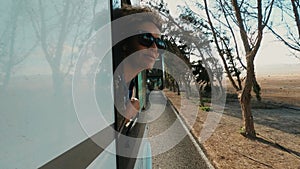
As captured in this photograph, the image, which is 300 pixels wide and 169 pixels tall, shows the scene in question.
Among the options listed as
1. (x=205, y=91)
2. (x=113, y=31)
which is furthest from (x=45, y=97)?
(x=205, y=91)

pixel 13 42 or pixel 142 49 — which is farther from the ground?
pixel 142 49

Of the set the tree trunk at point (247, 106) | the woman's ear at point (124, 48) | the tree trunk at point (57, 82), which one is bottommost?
the tree trunk at point (247, 106)

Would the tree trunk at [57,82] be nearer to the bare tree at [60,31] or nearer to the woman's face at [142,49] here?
the bare tree at [60,31]

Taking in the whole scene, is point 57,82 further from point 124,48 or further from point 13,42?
point 124,48

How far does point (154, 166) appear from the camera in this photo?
536cm

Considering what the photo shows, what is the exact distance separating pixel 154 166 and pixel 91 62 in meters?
4.61

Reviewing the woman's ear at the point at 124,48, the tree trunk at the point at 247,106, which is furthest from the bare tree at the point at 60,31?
the tree trunk at the point at 247,106

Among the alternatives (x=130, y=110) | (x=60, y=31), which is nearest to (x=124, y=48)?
(x=130, y=110)

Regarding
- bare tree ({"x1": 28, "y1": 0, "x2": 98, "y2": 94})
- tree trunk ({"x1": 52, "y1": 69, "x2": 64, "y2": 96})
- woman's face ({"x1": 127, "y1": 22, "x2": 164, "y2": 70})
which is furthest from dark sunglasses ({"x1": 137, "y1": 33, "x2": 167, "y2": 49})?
tree trunk ({"x1": 52, "y1": 69, "x2": 64, "y2": 96})

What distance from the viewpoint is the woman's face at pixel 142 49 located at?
191 centimetres

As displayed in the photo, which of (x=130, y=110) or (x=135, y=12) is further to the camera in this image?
(x=130, y=110)

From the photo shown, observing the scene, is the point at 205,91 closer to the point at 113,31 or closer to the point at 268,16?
the point at 268,16

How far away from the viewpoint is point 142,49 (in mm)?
2008

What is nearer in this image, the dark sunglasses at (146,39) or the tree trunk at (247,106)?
the dark sunglasses at (146,39)
